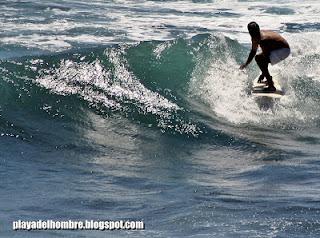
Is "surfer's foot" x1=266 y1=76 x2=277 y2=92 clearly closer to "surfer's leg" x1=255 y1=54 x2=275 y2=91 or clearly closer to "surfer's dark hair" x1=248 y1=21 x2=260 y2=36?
"surfer's leg" x1=255 y1=54 x2=275 y2=91

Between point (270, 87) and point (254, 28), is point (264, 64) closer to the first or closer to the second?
point (270, 87)

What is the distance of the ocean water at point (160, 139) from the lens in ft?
21.1

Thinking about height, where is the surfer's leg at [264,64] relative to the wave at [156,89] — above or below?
above

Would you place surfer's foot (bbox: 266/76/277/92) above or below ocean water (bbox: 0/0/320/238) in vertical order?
above

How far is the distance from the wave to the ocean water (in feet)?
0.11

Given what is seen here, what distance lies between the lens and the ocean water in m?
6.43

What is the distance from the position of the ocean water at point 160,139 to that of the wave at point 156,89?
1.3 inches

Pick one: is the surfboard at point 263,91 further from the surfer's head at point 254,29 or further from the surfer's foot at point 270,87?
the surfer's head at point 254,29

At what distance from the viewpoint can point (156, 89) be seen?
12070mm

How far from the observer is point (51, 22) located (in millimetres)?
21438

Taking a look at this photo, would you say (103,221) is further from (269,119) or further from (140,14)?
(140,14)

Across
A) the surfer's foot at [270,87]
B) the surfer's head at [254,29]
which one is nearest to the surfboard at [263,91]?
the surfer's foot at [270,87]

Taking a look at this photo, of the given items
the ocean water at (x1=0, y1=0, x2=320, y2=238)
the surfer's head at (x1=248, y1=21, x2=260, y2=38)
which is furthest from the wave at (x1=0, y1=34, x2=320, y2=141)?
the surfer's head at (x1=248, y1=21, x2=260, y2=38)

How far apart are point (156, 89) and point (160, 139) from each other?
2.25 meters
